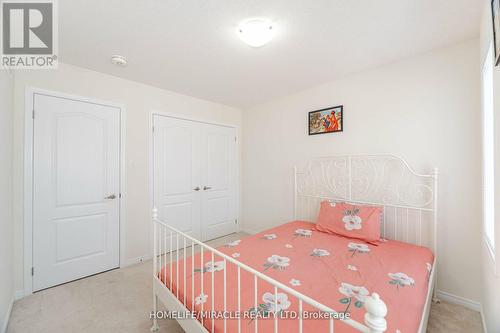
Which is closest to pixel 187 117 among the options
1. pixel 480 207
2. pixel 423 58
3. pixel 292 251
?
pixel 292 251

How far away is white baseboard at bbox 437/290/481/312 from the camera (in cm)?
190

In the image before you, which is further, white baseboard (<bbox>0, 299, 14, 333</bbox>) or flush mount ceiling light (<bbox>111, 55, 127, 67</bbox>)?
flush mount ceiling light (<bbox>111, 55, 127, 67</bbox>)

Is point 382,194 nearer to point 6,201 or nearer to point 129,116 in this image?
point 129,116

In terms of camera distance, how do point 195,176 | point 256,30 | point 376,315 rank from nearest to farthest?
point 376,315, point 256,30, point 195,176

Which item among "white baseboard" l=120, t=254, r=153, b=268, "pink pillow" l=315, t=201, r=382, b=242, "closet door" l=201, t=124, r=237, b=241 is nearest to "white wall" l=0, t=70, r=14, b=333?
"white baseboard" l=120, t=254, r=153, b=268

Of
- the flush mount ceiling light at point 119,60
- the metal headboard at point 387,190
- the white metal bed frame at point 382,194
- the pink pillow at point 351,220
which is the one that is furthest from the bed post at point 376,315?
the flush mount ceiling light at point 119,60

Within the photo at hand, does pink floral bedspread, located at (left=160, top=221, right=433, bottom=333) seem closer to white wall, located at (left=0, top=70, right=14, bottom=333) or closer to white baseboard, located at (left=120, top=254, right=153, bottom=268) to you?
white wall, located at (left=0, top=70, right=14, bottom=333)

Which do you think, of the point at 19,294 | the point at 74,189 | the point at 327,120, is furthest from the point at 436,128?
the point at 19,294

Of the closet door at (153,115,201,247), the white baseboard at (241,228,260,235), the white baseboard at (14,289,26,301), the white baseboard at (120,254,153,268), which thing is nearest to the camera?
the white baseboard at (14,289,26,301)

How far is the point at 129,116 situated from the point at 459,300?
400 centimetres

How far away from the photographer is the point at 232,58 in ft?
7.37

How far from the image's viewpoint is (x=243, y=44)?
201 centimetres

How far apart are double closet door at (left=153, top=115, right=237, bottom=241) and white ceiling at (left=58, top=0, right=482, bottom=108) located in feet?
2.80

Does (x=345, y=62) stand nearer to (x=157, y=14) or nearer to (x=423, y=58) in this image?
(x=423, y=58)
